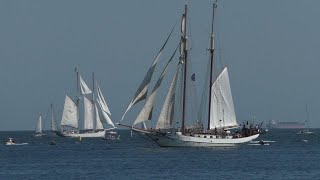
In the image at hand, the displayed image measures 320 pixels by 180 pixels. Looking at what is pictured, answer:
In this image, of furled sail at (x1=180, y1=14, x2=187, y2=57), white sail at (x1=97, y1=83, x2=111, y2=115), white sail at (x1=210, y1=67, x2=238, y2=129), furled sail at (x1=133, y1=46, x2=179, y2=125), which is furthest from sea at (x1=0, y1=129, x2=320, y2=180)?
white sail at (x1=97, y1=83, x2=111, y2=115)

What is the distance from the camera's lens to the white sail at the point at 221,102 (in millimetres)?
133125

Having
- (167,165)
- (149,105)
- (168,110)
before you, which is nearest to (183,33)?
(168,110)

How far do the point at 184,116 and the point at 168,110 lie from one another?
4078mm

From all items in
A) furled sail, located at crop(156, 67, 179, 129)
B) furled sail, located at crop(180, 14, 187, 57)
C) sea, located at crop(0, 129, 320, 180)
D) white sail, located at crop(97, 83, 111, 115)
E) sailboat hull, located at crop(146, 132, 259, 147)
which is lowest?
sea, located at crop(0, 129, 320, 180)

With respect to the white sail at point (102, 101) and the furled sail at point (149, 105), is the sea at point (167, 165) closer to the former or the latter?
the furled sail at point (149, 105)

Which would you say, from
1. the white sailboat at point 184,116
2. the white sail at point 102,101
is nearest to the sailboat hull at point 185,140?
the white sailboat at point 184,116

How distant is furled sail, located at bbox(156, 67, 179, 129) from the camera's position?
121688 millimetres

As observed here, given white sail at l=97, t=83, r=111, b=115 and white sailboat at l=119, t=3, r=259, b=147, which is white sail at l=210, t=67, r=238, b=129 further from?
white sail at l=97, t=83, r=111, b=115

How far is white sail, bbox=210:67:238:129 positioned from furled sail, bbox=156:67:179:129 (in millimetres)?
11340

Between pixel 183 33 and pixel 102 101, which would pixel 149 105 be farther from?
pixel 102 101

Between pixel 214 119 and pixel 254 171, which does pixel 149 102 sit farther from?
pixel 254 171

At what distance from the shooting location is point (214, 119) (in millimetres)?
133625

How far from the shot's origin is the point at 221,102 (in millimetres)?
133625

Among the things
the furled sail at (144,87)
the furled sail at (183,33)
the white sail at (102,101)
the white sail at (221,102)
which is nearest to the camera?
the furled sail at (144,87)
